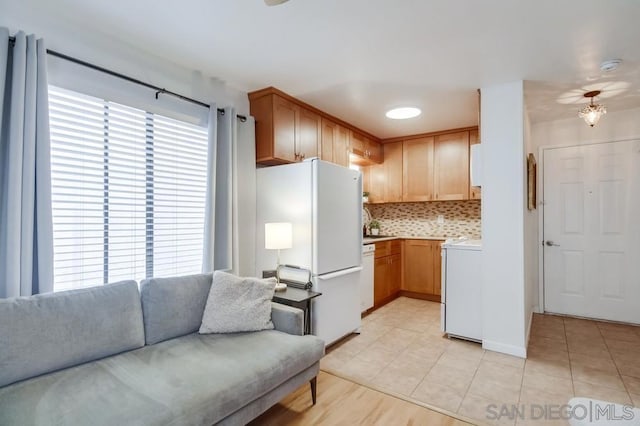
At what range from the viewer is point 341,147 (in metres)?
4.00

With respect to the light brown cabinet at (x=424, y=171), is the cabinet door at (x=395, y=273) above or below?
below

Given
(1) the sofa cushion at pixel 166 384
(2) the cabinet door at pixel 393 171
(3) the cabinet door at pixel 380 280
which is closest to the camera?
(1) the sofa cushion at pixel 166 384

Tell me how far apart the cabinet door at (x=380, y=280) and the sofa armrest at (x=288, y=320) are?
211cm

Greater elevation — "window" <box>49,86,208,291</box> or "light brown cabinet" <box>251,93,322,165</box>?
"light brown cabinet" <box>251,93,322,165</box>

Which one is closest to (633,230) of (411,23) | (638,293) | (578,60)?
(638,293)

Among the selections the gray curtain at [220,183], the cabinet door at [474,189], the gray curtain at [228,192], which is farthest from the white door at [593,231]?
the gray curtain at [220,183]

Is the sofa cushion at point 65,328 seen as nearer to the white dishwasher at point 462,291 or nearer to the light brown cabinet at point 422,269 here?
the white dishwasher at point 462,291

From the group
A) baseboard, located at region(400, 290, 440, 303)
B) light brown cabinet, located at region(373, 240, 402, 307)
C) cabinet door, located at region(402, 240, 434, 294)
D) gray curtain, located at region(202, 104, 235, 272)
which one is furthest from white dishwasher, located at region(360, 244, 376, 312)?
gray curtain, located at region(202, 104, 235, 272)

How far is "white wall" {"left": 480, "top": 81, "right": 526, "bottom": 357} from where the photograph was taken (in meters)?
2.77

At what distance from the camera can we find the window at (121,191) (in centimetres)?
201

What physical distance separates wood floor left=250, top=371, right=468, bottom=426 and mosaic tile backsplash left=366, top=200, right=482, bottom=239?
3193 mm

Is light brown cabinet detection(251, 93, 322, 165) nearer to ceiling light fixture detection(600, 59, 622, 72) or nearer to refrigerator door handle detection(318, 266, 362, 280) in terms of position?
refrigerator door handle detection(318, 266, 362, 280)

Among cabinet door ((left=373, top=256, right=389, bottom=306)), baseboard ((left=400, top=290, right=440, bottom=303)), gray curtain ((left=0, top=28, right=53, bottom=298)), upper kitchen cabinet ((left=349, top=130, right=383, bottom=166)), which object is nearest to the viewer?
gray curtain ((left=0, top=28, right=53, bottom=298))

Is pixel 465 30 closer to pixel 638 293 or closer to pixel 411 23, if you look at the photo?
pixel 411 23
